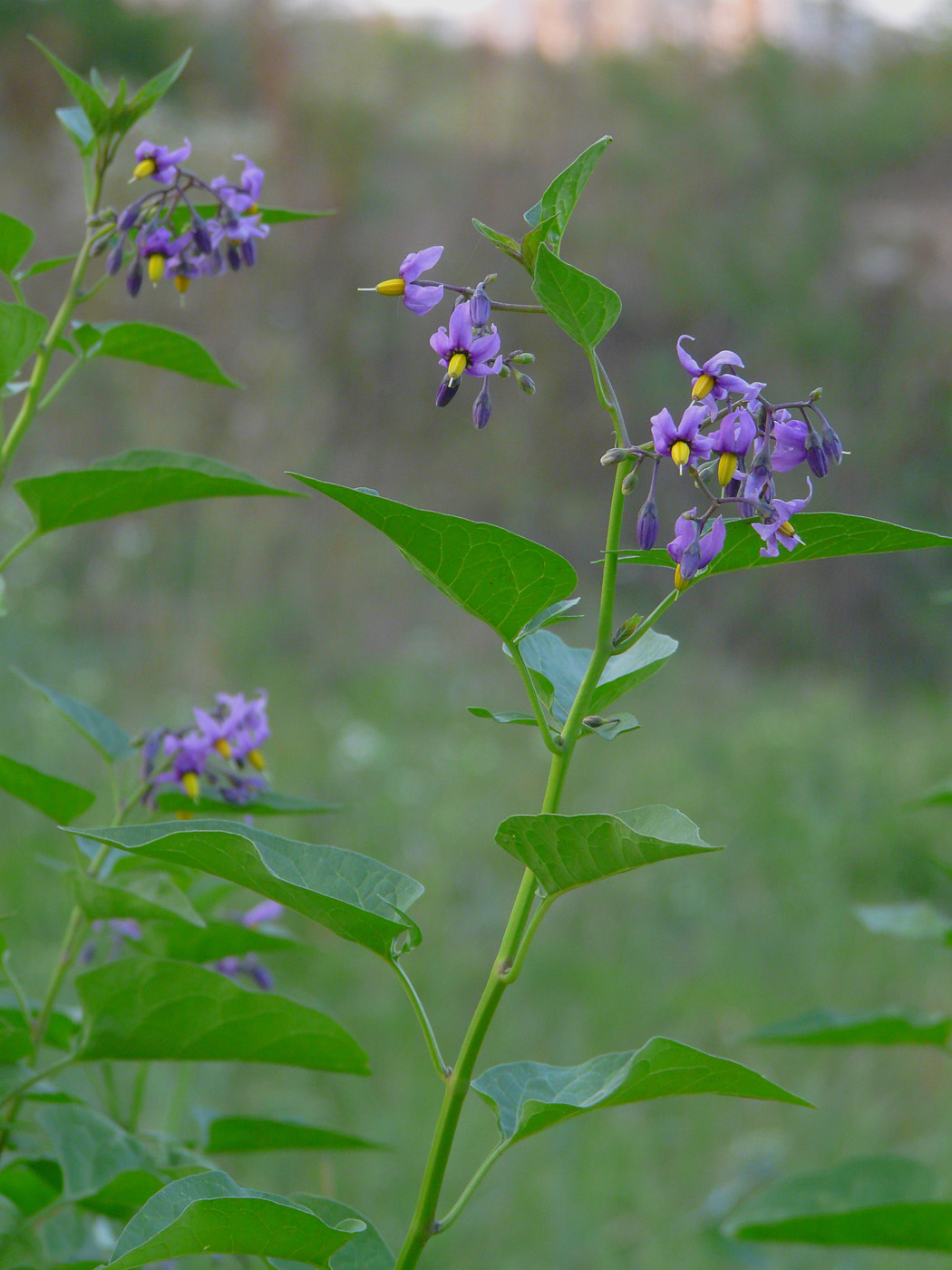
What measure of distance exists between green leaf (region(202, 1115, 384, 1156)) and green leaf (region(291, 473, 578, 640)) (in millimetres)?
513

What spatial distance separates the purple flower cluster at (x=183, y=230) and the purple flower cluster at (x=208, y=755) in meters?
0.40

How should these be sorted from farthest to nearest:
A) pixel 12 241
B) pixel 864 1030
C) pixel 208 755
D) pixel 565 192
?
pixel 864 1030, pixel 208 755, pixel 12 241, pixel 565 192

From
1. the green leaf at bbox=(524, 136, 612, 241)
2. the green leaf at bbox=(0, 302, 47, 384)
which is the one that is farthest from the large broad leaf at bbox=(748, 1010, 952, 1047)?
the green leaf at bbox=(0, 302, 47, 384)

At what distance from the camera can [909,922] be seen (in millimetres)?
1251

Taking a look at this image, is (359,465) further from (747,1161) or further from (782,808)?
(747,1161)

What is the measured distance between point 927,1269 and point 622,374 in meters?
7.54

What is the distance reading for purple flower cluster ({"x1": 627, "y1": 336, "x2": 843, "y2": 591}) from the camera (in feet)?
2.45

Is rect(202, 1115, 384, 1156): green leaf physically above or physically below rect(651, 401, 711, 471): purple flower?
below

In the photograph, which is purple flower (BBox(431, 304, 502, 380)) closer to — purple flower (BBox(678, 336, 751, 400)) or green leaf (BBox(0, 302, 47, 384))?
purple flower (BBox(678, 336, 751, 400))

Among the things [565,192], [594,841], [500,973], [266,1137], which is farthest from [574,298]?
[266,1137]

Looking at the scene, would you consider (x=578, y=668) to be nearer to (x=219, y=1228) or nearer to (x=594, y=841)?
(x=594, y=841)

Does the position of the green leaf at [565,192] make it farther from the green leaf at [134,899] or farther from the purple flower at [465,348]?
the green leaf at [134,899]

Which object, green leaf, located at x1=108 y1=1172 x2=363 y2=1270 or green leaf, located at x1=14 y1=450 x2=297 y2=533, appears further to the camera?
green leaf, located at x1=14 y1=450 x2=297 y2=533

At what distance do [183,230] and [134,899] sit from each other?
632mm
